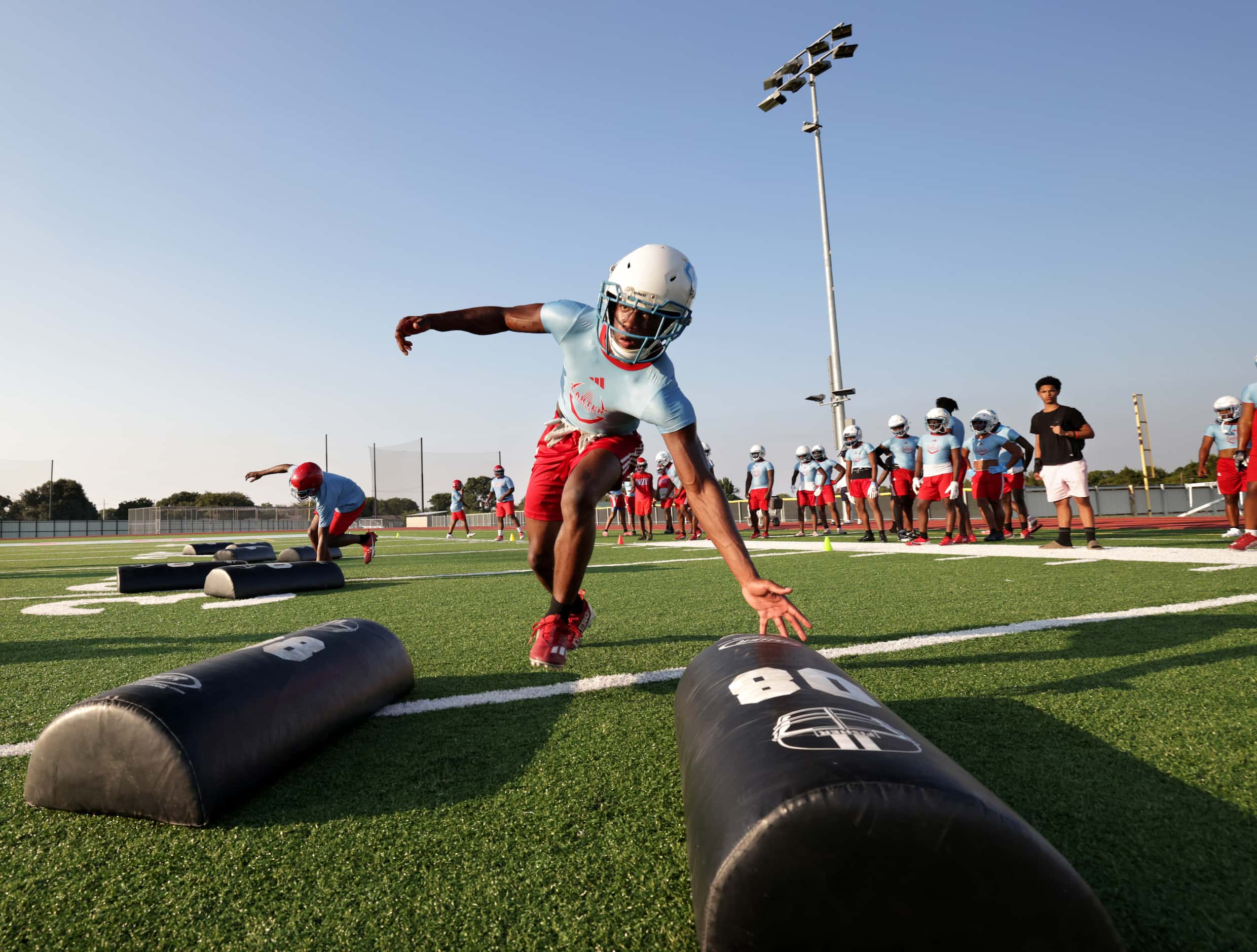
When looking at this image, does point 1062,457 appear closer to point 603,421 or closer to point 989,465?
point 989,465

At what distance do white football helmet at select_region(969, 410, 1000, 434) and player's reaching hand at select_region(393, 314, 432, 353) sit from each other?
1096 centimetres

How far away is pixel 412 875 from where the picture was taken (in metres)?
1.45

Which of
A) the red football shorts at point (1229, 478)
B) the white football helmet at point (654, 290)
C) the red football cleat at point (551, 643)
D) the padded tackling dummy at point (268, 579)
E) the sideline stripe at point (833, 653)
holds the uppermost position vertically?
the white football helmet at point (654, 290)

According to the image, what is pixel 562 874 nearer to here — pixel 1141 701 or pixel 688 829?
pixel 688 829

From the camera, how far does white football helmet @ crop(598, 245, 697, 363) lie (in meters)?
2.85

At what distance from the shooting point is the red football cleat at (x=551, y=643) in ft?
10.6

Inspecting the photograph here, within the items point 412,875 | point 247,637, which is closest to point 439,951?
point 412,875

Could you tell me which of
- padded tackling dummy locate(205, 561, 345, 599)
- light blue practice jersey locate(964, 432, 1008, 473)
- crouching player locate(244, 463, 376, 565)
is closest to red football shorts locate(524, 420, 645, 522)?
padded tackling dummy locate(205, 561, 345, 599)

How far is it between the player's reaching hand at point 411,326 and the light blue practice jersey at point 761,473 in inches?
552

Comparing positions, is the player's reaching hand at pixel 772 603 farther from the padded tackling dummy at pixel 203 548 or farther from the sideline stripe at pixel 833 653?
the padded tackling dummy at pixel 203 548

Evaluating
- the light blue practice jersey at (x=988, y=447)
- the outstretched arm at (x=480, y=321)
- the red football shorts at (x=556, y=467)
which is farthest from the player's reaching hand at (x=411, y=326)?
the light blue practice jersey at (x=988, y=447)

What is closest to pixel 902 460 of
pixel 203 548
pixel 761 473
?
pixel 761 473

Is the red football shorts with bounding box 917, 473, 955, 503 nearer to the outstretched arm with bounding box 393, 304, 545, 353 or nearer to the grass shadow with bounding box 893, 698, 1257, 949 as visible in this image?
the outstretched arm with bounding box 393, 304, 545, 353

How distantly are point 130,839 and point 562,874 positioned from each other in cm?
103
